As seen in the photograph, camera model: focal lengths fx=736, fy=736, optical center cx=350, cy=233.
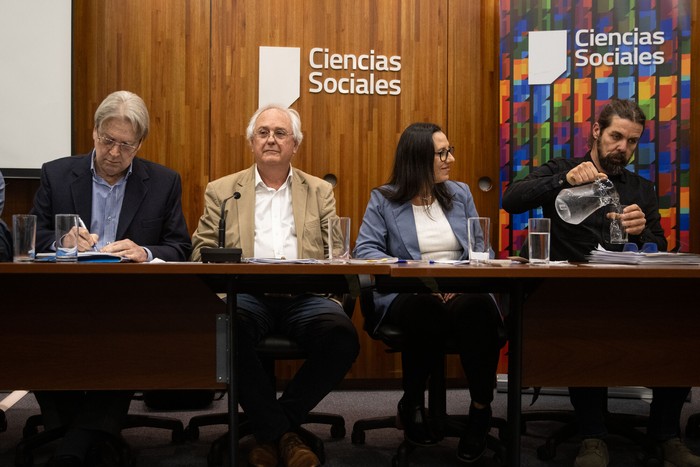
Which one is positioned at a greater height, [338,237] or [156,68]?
[156,68]

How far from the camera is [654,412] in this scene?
2691 millimetres

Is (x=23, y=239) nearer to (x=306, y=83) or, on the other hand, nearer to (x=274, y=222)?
(x=274, y=222)

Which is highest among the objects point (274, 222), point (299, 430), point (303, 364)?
point (274, 222)

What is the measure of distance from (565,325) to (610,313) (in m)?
0.14

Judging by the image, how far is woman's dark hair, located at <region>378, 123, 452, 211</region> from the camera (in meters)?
3.09

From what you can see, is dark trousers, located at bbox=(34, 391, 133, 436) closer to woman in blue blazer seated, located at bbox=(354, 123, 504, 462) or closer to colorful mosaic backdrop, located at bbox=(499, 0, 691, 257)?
woman in blue blazer seated, located at bbox=(354, 123, 504, 462)

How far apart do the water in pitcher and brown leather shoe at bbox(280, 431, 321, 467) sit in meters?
1.47

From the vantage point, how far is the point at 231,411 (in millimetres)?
2213

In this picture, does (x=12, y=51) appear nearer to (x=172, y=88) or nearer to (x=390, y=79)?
(x=172, y=88)

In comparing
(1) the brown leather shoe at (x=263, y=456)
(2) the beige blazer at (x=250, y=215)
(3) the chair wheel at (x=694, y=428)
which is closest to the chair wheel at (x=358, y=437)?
(1) the brown leather shoe at (x=263, y=456)

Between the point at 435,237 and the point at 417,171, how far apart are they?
1.00 feet

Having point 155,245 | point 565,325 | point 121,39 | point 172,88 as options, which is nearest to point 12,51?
point 121,39

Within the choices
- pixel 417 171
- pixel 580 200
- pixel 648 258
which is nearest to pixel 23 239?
pixel 417 171

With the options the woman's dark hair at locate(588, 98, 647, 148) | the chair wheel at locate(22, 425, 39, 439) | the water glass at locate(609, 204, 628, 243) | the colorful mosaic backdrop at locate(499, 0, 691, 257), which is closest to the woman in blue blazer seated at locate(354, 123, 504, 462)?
the water glass at locate(609, 204, 628, 243)
